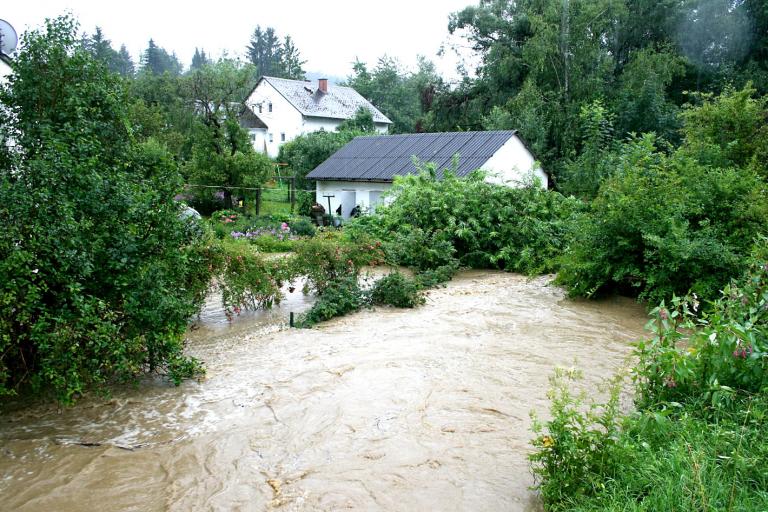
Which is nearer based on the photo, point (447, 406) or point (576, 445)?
point (576, 445)

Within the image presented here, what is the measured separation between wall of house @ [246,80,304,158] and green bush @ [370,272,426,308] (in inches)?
1476

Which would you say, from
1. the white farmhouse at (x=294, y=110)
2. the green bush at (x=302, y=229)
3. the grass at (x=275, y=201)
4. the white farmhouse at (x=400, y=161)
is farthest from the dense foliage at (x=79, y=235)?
the white farmhouse at (x=294, y=110)

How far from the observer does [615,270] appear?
1250 centimetres

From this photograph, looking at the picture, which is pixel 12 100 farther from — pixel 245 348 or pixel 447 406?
pixel 447 406

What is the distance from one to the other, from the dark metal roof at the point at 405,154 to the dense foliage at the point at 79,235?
639 inches

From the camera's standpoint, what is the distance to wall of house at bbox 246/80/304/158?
49125mm

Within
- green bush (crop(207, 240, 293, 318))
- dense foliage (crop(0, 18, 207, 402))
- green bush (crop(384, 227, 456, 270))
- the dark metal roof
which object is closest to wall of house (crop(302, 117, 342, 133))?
the dark metal roof

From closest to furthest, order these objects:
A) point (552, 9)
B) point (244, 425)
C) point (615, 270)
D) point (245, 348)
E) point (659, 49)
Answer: point (244, 425) < point (245, 348) < point (615, 270) < point (552, 9) < point (659, 49)

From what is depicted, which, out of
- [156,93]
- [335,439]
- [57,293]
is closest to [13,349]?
[57,293]

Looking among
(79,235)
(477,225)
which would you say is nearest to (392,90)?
(477,225)

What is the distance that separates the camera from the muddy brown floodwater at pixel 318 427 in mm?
5324

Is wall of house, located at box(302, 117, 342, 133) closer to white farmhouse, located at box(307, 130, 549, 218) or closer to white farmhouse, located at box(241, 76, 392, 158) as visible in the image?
white farmhouse, located at box(241, 76, 392, 158)

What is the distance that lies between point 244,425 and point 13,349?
242 cm

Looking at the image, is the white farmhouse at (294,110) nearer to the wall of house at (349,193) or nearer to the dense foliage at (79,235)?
the wall of house at (349,193)
